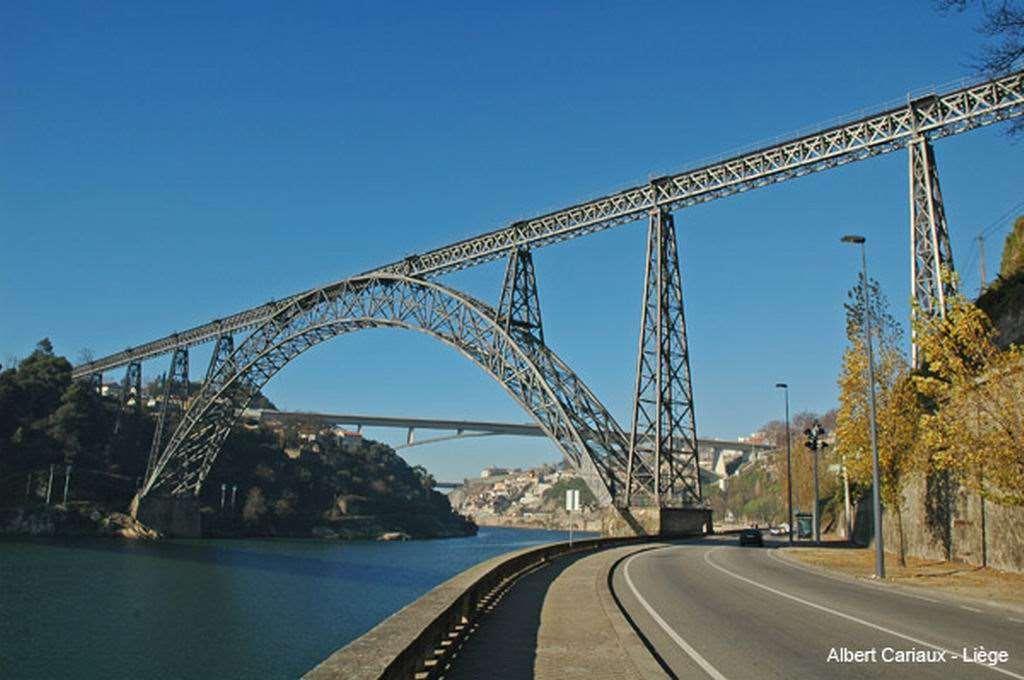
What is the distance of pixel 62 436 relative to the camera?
104188mm

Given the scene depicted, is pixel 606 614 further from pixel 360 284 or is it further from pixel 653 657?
pixel 360 284

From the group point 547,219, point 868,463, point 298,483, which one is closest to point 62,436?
point 298,483

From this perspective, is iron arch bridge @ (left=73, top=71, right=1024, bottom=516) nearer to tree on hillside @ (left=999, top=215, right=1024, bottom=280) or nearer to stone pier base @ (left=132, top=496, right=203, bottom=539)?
tree on hillside @ (left=999, top=215, right=1024, bottom=280)

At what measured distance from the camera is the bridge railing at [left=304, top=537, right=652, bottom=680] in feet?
22.8

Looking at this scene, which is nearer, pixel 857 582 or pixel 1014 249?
pixel 857 582

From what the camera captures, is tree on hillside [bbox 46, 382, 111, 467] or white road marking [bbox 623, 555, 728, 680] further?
tree on hillside [bbox 46, 382, 111, 467]

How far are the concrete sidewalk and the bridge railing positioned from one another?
0.27 meters

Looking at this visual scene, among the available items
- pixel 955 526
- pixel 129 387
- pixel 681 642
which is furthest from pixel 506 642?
pixel 129 387

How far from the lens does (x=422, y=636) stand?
8.91 m

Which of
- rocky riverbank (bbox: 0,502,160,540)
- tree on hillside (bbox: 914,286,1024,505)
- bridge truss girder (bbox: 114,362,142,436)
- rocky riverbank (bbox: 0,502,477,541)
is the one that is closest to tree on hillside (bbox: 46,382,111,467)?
bridge truss girder (bbox: 114,362,142,436)

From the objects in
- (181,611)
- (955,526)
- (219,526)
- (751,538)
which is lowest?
(219,526)

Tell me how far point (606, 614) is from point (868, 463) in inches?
747

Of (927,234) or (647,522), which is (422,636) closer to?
(927,234)

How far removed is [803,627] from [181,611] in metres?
31.2
